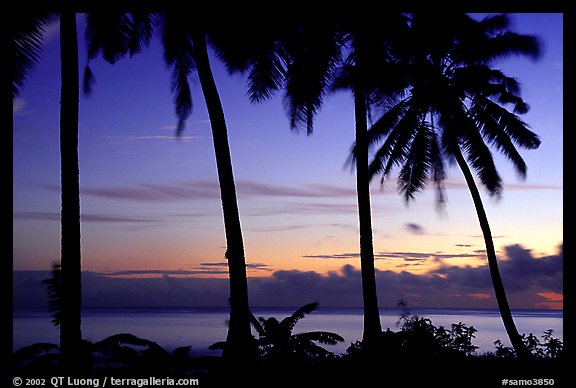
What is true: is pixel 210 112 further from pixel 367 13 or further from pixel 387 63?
pixel 387 63

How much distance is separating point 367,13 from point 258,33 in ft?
8.62

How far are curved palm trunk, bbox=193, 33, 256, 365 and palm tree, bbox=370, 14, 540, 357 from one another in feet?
21.6

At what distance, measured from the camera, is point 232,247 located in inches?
507

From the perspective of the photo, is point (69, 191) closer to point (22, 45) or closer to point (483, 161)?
point (22, 45)

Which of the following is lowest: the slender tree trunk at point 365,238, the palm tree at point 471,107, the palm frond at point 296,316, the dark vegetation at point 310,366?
the dark vegetation at point 310,366

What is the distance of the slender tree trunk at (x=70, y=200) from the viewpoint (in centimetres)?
1012

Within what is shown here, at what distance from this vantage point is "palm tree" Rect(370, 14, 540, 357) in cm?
1788

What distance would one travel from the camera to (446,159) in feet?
64.3

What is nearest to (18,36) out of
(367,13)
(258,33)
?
(258,33)

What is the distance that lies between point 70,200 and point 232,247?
→ 145 inches

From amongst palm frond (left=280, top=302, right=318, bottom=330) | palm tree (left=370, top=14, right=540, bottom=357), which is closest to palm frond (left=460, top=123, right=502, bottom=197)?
palm tree (left=370, top=14, right=540, bottom=357)

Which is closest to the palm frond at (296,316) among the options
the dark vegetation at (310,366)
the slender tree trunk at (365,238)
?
the dark vegetation at (310,366)

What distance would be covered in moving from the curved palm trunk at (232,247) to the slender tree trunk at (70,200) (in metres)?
3.31

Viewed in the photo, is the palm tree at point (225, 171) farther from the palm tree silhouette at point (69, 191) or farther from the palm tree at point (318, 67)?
the palm tree silhouette at point (69, 191)
